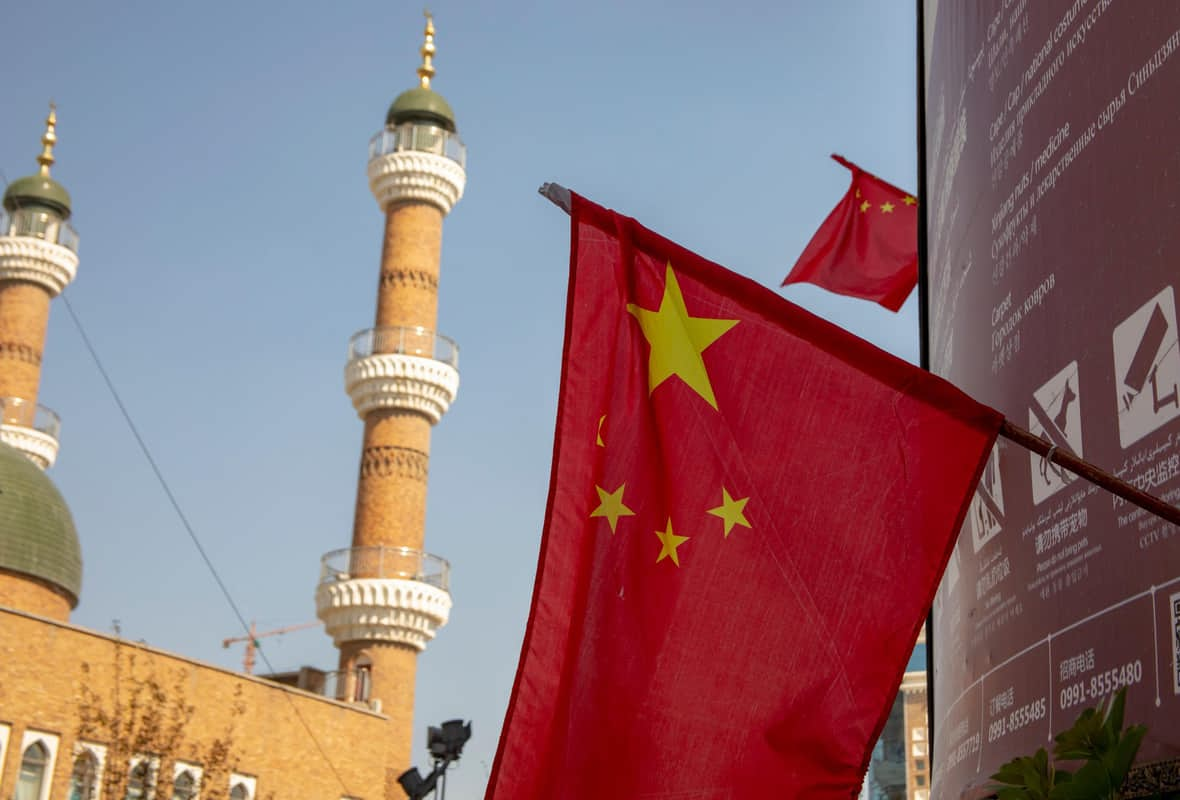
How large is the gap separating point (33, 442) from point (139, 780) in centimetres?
1556

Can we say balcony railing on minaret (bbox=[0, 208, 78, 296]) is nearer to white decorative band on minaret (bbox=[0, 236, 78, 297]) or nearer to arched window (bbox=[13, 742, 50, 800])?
white decorative band on minaret (bbox=[0, 236, 78, 297])

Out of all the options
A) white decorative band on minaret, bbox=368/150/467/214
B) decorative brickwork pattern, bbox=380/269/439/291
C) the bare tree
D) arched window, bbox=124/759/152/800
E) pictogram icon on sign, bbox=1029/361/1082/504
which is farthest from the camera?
white decorative band on minaret, bbox=368/150/467/214

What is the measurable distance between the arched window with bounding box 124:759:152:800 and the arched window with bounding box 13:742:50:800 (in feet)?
3.89

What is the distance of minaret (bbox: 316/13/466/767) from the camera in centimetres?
2983

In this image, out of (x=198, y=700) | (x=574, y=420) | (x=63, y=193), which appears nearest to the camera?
(x=574, y=420)

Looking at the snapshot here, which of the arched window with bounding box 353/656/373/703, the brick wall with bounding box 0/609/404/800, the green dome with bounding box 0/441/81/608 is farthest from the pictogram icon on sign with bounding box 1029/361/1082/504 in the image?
the arched window with bounding box 353/656/373/703

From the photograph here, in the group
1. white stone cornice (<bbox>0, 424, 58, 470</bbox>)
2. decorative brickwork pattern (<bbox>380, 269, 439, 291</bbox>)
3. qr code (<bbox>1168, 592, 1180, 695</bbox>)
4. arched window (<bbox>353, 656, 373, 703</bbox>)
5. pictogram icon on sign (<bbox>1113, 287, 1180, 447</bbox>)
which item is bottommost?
qr code (<bbox>1168, 592, 1180, 695</bbox>)

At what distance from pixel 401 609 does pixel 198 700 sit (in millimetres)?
6305

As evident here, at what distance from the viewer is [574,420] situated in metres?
3.69

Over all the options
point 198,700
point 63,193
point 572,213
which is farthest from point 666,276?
point 63,193

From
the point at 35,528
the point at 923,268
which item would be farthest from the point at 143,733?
the point at 923,268

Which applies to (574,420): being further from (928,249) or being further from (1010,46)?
(928,249)

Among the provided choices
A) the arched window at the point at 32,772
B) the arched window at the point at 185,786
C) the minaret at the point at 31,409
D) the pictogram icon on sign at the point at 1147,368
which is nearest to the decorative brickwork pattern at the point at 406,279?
the minaret at the point at 31,409

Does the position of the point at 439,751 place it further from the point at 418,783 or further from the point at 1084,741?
the point at 1084,741
